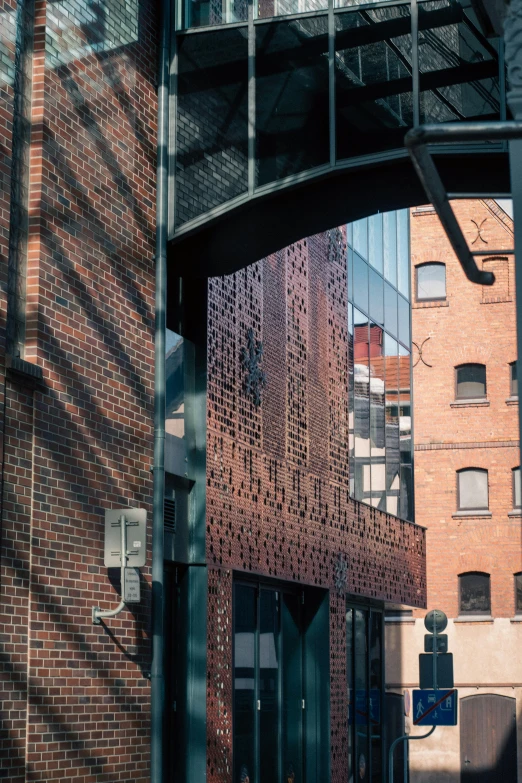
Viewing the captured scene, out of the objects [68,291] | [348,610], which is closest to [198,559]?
[68,291]

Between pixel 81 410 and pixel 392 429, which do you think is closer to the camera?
pixel 81 410

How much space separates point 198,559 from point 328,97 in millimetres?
5048

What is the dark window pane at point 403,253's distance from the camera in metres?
25.2

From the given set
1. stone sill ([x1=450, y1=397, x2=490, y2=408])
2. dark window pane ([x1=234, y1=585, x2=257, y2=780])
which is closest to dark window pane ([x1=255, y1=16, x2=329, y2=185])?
dark window pane ([x1=234, y1=585, x2=257, y2=780])

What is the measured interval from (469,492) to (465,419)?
6.98 feet

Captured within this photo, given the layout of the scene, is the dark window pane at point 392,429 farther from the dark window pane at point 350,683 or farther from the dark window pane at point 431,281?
the dark window pane at point 431,281

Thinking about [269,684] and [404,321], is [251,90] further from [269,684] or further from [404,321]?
[404,321]

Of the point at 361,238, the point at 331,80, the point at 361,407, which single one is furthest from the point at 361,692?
the point at 331,80

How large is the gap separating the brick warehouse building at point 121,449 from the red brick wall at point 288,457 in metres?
0.05

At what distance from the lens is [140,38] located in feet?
41.0

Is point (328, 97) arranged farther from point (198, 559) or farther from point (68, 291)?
point (198, 559)

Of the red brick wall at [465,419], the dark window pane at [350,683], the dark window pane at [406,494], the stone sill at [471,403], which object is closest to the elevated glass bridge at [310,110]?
the dark window pane at [350,683]

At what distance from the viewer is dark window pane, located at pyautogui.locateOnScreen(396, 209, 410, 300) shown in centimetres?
2525

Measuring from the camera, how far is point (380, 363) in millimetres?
22734
